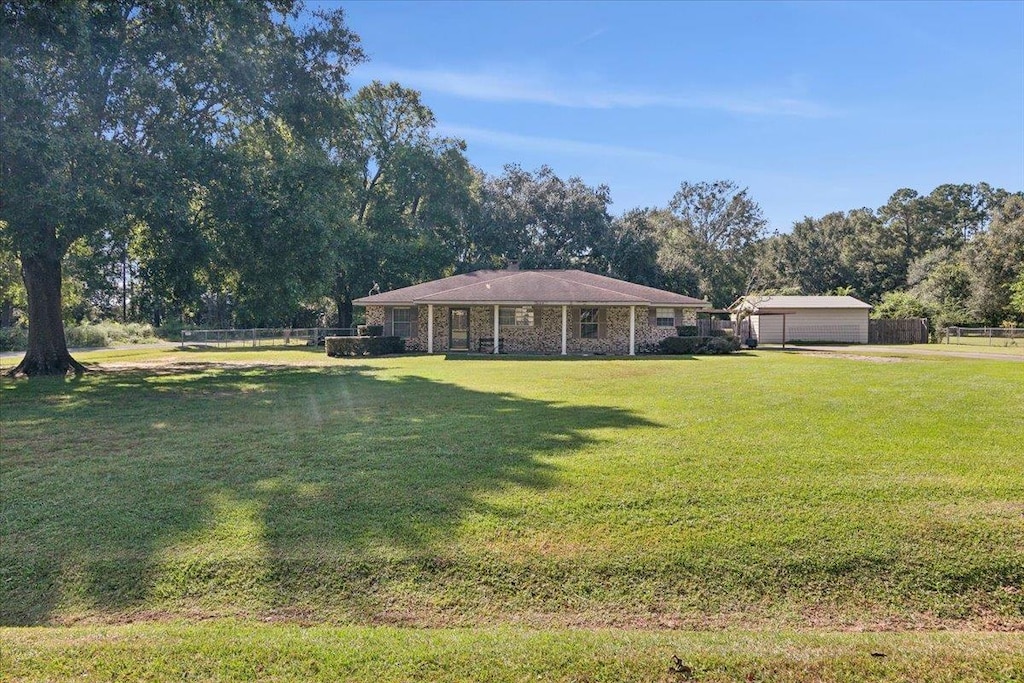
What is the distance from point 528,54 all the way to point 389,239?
22698mm

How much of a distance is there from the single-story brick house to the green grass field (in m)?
16.0

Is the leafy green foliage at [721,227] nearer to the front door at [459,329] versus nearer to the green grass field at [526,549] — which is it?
the front door at [459,329]

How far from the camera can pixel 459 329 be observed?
26219 millimetres

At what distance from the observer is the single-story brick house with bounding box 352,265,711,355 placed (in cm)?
2439

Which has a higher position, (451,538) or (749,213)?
(749,213)

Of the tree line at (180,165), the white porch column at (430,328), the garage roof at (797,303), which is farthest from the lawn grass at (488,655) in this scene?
the garage roof at (797,303)

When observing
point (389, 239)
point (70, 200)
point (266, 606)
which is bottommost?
point (266, 606)

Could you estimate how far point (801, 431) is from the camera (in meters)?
7.79

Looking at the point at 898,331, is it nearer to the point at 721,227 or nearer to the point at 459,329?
the point at 721,227

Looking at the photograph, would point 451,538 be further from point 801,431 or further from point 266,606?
point 801,431

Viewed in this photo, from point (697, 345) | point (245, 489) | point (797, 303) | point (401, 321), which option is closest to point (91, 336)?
point (401, 321)

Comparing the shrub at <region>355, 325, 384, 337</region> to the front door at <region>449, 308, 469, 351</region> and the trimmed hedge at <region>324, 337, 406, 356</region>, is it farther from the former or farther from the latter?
the front door at <region>449, 308, 469, 351</region>

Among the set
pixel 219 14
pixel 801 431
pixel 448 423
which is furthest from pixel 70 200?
pixel 801 431

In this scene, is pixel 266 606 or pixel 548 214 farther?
pixel 548 214
